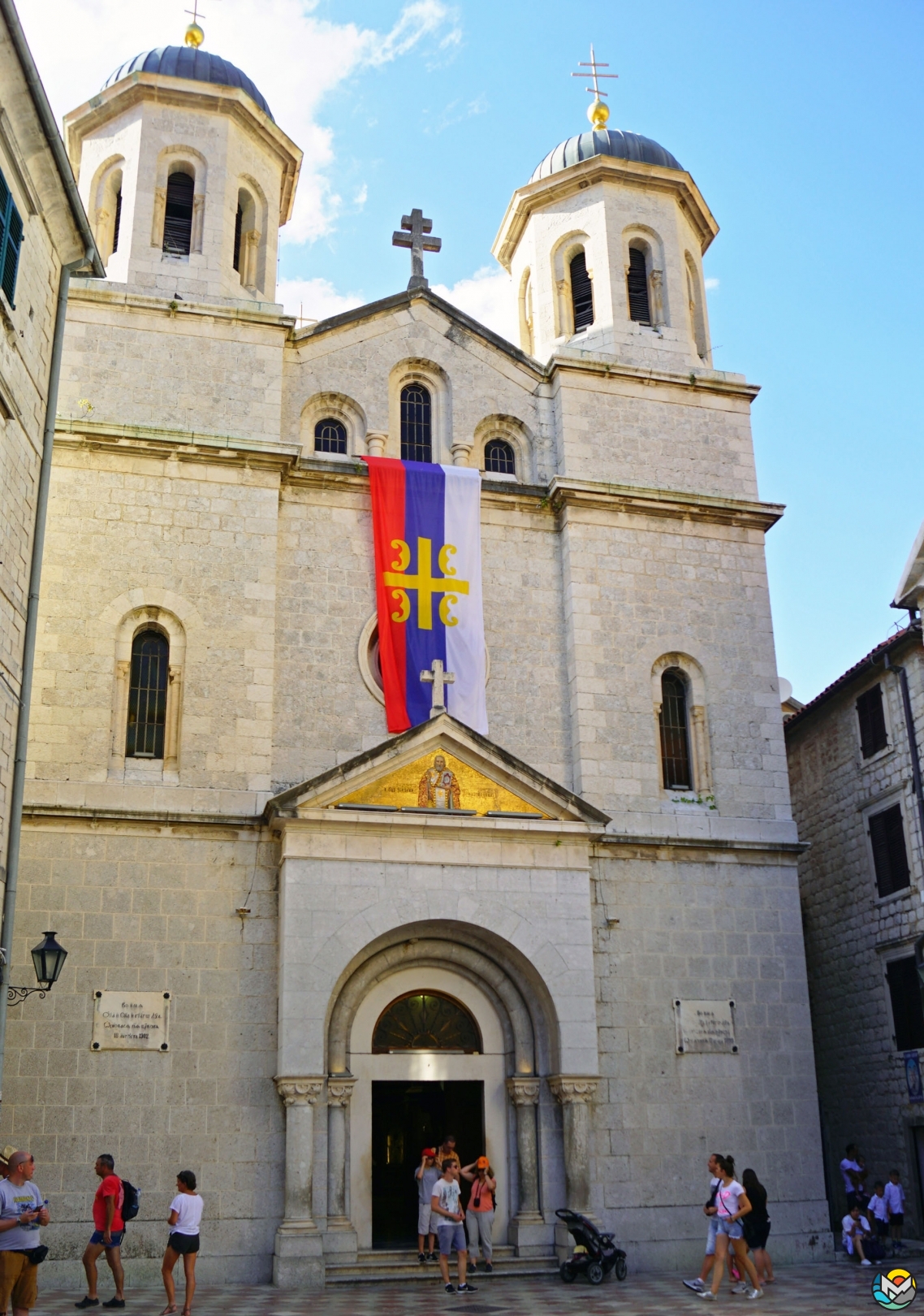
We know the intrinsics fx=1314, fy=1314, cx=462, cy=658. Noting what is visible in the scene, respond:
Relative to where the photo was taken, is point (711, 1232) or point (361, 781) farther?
point (361, 781)

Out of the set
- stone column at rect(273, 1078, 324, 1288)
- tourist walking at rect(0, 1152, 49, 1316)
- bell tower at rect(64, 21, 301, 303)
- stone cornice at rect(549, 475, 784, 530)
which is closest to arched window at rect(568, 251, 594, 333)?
stone cornice at rect(549, 475, 784, 530)

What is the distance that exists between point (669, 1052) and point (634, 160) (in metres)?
15.9

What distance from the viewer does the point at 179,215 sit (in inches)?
870

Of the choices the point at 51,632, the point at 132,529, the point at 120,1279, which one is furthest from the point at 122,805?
the point at 120,1279

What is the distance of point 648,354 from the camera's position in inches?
912

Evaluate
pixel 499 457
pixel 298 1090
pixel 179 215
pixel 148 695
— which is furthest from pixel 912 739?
pixel 179 215

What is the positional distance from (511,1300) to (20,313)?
12.4m

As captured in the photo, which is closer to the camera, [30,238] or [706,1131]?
[30,238]

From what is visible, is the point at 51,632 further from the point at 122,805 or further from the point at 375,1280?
the point at 375,1280

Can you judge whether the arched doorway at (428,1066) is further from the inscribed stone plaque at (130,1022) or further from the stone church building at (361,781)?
the inscribed stone plaque at (130,1022)

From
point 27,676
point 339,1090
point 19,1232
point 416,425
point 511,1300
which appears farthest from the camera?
point 416,425

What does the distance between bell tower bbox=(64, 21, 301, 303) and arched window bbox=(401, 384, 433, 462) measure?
287cm

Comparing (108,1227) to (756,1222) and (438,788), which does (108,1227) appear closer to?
(438,788)

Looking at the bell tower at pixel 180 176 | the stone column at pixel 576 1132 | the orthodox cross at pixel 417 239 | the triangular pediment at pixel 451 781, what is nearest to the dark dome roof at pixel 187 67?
the bell tower at pixel 180 176
